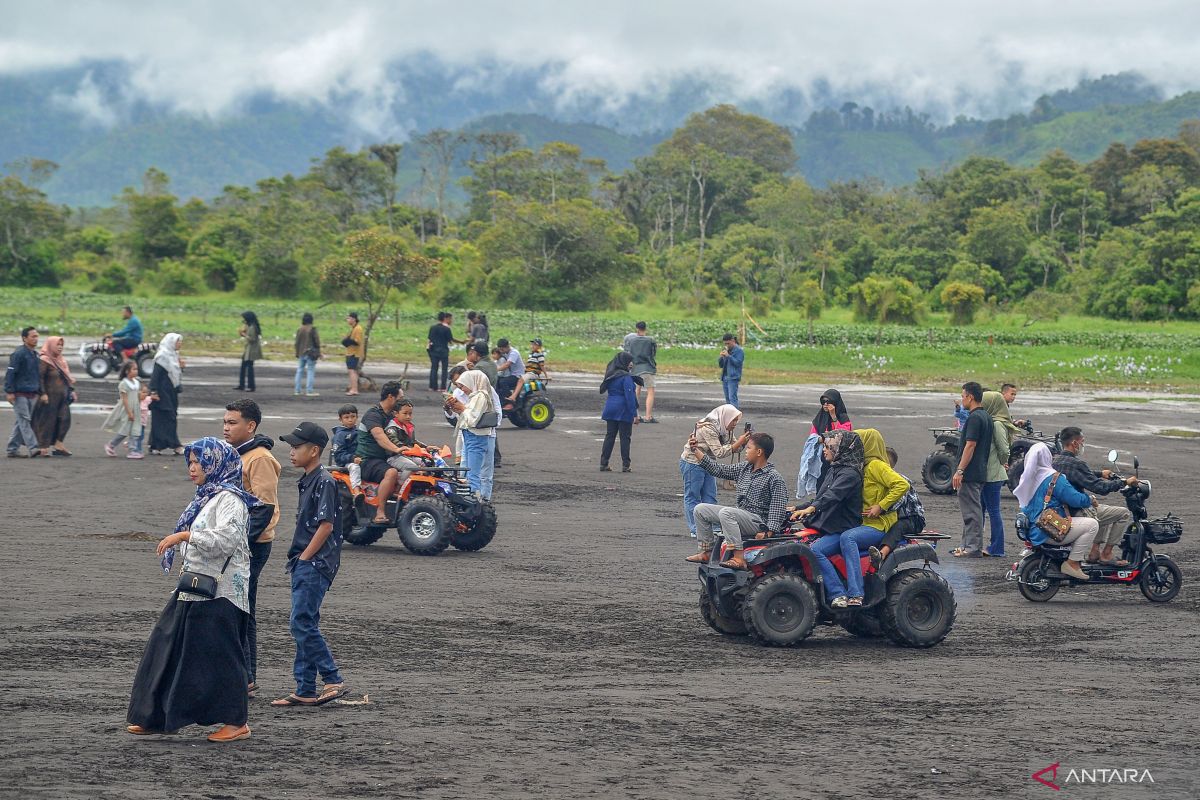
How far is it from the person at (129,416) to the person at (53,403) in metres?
0.64

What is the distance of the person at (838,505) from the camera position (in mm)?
10180

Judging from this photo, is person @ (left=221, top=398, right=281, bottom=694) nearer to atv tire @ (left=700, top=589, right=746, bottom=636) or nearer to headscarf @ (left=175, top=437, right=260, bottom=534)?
headscarf @ (left=175, top=437, right=260, bottom=534)

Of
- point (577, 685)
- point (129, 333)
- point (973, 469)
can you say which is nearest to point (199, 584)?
point (577, 685)

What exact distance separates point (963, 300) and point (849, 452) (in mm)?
53973

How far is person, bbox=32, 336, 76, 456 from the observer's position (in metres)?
19.2

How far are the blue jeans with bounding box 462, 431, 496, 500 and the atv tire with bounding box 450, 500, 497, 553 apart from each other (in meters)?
1.81

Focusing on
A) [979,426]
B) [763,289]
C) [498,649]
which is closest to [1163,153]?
[763,289]

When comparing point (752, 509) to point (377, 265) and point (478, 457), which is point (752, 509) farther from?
point (377, 265)

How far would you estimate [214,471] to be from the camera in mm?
7441

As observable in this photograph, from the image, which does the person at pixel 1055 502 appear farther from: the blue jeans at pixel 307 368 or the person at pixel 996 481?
the blue jeans at pixel 307 368

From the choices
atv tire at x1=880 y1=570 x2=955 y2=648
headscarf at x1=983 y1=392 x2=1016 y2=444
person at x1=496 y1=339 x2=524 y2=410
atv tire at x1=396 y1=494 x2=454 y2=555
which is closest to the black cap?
atv tire at x1=880 y1=570 x2=955 y2=648

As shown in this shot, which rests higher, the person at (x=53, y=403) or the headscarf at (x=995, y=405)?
the headscarf at (x=995, y=405)

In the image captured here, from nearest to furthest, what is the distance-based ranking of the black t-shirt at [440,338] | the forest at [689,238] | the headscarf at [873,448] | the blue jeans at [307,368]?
the headscarf at [873,448] → the blue jeans at [307,368] → the black t-shirt at [440,338] → the forest at [689,238]

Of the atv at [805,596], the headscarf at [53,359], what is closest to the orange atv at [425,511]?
the atv at [805,596]
